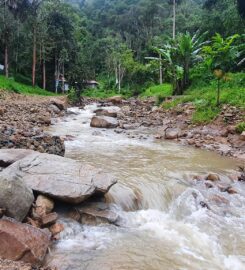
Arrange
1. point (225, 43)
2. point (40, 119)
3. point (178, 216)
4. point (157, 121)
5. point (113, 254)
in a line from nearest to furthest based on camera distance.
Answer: point (113, 254)
point (178, 216)
point (225, 43)
point (40, 119)
point (157, 121)

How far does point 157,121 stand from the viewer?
17484 mm

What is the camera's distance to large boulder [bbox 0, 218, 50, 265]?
414 cm

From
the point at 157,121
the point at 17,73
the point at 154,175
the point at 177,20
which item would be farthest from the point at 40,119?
the point at 177,20

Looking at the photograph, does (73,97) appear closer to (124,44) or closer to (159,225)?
(124,44)

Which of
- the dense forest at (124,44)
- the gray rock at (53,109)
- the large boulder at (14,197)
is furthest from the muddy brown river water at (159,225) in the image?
the gray rock at (53,109)

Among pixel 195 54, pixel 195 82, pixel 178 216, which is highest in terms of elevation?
pixel 195 54

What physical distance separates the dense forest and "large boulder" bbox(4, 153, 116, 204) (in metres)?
10.5

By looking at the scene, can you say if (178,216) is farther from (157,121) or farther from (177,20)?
(177,20)

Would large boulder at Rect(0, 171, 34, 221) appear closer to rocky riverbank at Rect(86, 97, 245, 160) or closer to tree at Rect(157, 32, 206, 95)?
rocky riverbank at Rect(86, 97, 245, 160)

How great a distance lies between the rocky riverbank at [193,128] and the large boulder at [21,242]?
7714mm

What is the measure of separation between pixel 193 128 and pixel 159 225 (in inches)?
365

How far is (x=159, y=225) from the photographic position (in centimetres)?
592

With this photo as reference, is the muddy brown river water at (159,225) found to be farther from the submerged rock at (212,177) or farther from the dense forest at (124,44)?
the dense forest at (124,44)

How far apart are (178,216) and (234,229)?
1082mm
